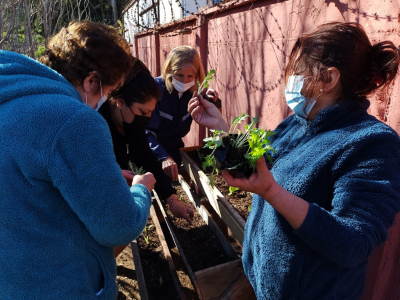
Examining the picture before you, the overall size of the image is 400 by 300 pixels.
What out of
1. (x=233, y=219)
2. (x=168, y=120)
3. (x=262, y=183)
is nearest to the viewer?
(x=262, y=183)

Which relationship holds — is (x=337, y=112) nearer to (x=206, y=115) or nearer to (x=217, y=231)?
(x=206, y=115)

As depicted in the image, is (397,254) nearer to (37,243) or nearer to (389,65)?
(389,65)

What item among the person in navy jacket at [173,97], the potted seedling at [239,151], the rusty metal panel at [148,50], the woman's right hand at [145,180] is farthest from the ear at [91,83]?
the rusty metal panel at [148,50]

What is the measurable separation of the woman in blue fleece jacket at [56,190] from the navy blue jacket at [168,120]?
75.5 inches

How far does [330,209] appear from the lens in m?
1.16

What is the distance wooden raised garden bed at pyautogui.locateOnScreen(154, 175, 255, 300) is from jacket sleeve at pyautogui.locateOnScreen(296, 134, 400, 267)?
1030mm

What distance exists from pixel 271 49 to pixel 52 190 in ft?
7.59

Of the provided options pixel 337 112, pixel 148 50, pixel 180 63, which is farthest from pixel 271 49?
pixel 148 50

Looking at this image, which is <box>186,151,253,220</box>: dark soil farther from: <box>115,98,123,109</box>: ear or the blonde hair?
<box>115,98,123,109</box>: ear

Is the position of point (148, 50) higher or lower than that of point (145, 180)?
higher

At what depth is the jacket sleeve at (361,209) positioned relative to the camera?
100 centimetres

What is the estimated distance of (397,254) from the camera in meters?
1.71

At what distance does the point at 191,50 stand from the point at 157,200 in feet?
5.34

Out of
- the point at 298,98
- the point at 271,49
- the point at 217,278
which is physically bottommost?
the point at 217,278
